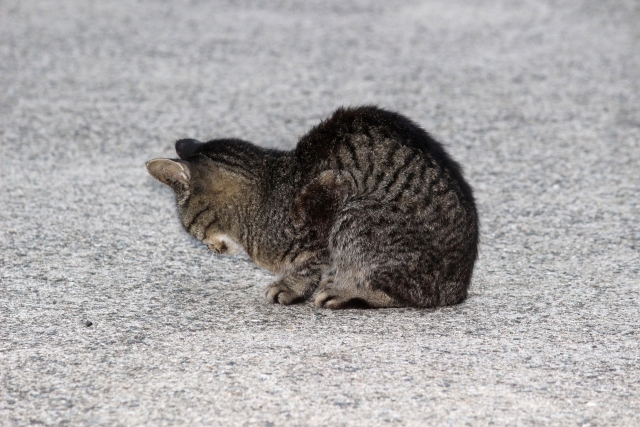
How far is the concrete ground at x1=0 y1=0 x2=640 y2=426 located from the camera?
13.7 ft

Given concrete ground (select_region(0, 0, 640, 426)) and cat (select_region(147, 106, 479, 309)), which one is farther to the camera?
cat (select_region(147, 106, 479, 309))

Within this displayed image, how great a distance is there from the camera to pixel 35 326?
4906 mm

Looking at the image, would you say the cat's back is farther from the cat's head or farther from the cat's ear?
the cat's ear

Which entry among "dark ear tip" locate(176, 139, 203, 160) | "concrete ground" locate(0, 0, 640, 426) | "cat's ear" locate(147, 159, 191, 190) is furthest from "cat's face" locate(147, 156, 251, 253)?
"concrete ground" locate(0, 0, 640, 426)

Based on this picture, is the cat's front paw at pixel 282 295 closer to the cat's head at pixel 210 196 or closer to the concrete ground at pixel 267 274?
the concrete ground at pixel 267 274

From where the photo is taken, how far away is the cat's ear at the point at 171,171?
5254 millimetres

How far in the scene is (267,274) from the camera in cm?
587

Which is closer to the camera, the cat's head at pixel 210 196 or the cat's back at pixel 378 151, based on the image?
the cat's back at pixel 378 151

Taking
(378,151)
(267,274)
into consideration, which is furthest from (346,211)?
(267,274)

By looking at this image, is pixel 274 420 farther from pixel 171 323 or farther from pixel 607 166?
pixel 607 166

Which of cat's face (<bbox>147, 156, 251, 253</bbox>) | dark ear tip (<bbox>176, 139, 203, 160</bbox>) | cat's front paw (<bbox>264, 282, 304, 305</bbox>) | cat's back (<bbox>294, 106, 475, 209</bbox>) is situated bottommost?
cat's front paw (<bbox>264, 282, 304, 305</bbox>)

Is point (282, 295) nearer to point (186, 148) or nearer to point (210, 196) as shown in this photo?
point (210, 196)

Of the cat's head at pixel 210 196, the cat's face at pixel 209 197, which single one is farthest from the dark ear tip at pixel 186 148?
the cat's face at pixel 209 197

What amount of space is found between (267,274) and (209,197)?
0.69 meters
